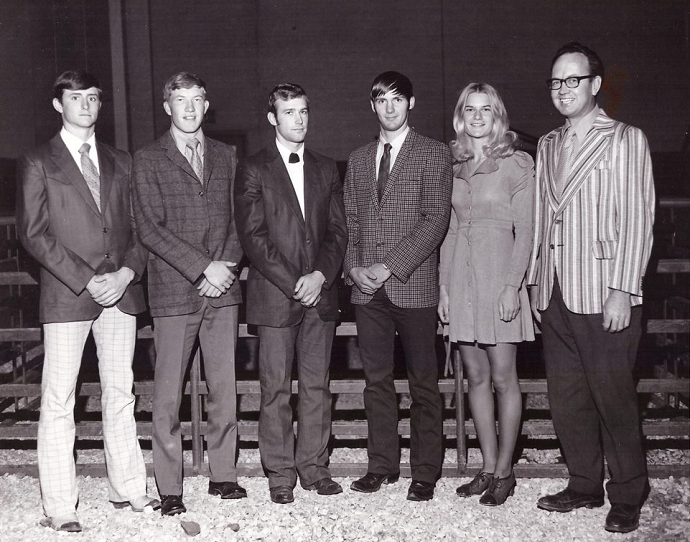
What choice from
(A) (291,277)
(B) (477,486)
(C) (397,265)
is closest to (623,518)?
(B) (477,486)

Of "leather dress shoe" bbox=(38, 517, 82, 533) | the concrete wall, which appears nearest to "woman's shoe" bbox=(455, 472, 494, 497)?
"leather dress shoe" bbox=(38, 517, 82, 533)

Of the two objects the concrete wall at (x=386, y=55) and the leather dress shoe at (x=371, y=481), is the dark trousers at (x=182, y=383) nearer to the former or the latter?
the leather dress shoe at (x=371, y=481)

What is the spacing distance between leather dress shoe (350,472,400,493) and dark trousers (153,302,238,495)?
61 centimetres

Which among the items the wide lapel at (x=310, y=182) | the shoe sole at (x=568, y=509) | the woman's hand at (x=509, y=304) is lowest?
the shoe sole at (x=568, y=509)

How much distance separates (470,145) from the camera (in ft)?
10.8

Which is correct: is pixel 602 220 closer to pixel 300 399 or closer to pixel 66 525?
pixel 300 399

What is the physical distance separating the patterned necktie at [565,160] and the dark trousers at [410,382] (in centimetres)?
79

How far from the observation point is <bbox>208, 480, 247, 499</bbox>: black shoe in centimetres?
339

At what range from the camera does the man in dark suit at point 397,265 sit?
10.7 feet

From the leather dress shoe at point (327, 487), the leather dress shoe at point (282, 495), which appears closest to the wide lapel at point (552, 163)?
the leather dress shoe at point (327, 487)

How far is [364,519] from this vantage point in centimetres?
318

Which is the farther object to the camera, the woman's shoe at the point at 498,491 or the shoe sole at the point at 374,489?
the shoe sole at the point at 374,489

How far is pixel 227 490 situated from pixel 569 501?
5.13ft

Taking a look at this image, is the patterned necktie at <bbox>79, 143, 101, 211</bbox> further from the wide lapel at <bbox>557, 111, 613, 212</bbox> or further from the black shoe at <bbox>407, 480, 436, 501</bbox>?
the wide lapel at <bbox>557, 111, 613, 212</bbox>
